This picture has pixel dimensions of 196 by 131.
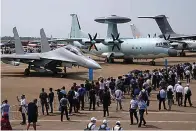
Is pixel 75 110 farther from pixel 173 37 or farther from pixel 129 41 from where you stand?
pixel 173 37

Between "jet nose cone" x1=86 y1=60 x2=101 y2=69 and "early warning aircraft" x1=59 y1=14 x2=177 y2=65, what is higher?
"early warning aircraft" x1=59 y1=14 x2=177 y2=65

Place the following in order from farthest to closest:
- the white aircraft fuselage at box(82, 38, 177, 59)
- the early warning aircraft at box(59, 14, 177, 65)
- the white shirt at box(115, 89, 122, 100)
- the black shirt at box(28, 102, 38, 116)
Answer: the early warning aircraft at box(59, 14, 177, 65) → the white aircraft fuselage at box(82, 38, 177, 59) → the white shirt at box(115, 89, 122, 100) → the black shirt at box(28, 102, 38, 116)

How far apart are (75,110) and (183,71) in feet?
47.8

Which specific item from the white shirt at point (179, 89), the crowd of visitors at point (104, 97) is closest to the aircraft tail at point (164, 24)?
the crowd of visitors at point (104, 97)

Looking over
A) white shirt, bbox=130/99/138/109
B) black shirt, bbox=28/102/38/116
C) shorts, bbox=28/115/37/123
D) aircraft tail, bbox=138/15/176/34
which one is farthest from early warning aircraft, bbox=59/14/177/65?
shorts, bbox=28/115/37/123

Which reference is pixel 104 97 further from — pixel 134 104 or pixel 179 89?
pixel 179 89

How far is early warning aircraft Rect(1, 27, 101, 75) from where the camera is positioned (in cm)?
3084

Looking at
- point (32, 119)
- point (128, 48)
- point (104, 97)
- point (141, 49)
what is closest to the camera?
A: point (32, 119)

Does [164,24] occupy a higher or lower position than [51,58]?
higher

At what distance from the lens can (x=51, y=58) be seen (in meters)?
32.7

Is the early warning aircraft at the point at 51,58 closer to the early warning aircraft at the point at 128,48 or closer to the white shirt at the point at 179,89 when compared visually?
the white shirt at the point at 179,89

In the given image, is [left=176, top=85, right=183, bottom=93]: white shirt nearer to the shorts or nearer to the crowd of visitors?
the crowd of visitors

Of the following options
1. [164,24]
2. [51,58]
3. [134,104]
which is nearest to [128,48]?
[51,58]

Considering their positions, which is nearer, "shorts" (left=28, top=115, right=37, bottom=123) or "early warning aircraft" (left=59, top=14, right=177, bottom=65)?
"shorts" (left=28, top=115, right=37, bottom=123)
